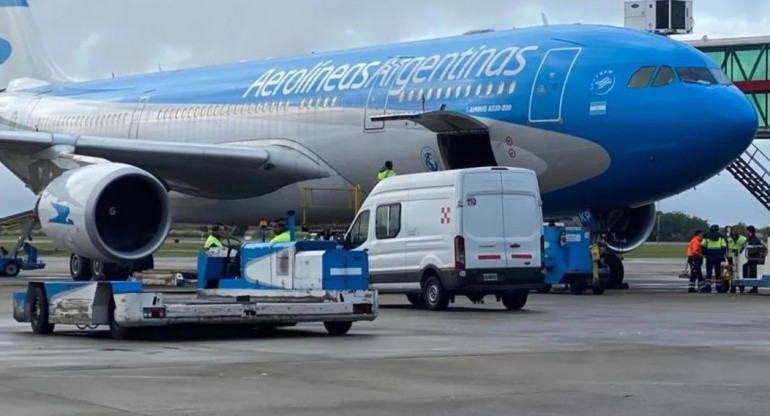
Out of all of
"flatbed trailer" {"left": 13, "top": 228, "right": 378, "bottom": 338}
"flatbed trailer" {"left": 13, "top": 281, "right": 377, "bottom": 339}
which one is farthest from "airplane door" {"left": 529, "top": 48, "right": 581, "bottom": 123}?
"flatbed trailer" {"left": 13, "top": 281, "right": 377, "bottom": 339}

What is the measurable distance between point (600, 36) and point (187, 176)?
802 cm

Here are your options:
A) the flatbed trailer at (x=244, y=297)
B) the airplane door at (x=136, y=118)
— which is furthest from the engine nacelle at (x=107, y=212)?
the airplane door at (x=136, y=118)

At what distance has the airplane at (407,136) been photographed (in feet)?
69.6

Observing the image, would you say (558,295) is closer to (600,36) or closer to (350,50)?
(600,36)

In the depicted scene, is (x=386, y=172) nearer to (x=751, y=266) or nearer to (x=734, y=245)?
(x=751, y=266)

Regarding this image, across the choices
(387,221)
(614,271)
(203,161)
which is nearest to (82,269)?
(203,161)

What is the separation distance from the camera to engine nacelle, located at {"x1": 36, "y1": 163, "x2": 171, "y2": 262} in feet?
66.4

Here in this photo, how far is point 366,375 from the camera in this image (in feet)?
34.4

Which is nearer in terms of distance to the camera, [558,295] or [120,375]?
[120,375]

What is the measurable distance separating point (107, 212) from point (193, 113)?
299 inches

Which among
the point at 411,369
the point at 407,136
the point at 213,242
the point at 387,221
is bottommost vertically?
the point at 411,369

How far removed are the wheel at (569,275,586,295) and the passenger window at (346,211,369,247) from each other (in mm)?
3928

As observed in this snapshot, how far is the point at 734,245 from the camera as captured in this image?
27.4 meters

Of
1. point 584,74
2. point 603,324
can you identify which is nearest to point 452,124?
point 584,74
